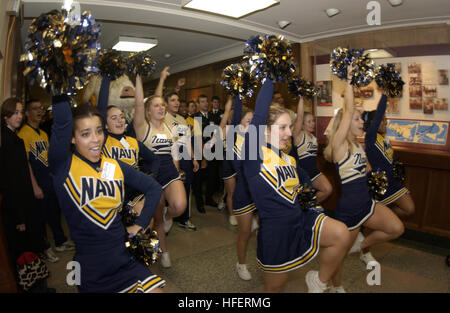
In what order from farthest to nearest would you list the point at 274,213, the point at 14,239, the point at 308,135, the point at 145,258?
the point at 308,135
the point at 14,239
the point at 274,213
the point at 145,258

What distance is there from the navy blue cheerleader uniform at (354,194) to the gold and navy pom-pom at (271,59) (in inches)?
39.1

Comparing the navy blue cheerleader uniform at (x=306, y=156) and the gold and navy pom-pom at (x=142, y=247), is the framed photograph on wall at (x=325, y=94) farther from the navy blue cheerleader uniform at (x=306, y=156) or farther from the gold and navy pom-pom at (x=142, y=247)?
the gold and navy pom-pom at (x=142, y=247)

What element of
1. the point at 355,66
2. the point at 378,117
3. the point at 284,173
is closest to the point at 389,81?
the point at 378,117

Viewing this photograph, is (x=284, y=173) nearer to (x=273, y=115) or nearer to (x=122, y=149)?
(x=273, y=115)

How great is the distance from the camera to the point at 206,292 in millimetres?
2635

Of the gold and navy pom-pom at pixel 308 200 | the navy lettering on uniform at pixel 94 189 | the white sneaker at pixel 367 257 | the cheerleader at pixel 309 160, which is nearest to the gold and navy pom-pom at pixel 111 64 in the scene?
the navy lettering on uniform at pixel 94 189

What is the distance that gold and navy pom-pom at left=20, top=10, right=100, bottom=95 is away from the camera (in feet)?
4.40

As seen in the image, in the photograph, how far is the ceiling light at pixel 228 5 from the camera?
389 cm

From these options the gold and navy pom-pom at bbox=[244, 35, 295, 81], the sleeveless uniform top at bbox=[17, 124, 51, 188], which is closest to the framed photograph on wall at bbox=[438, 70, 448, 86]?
the gold and navy pom-pom at bbox=[244, 35, 295, 81]

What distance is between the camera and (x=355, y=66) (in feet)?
8.42

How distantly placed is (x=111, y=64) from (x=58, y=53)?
4.23 feet

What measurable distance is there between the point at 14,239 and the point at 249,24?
4407 mm
